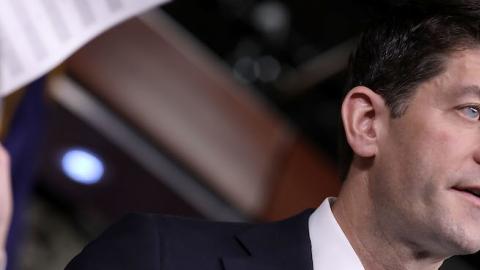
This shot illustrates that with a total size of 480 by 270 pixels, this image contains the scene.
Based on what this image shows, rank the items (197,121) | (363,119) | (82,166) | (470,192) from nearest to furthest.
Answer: (470,192) → (363,119) → (82,166) → (197,121)

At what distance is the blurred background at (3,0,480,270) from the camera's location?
11.6 ft

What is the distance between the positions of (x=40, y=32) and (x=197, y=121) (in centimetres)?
224

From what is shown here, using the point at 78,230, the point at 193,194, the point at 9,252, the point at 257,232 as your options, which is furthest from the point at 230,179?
the point at 257,232

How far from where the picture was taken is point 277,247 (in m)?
1.53

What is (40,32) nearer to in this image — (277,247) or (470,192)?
(277,247)

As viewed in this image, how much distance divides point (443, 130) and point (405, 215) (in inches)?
4.8

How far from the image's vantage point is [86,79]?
3.51 meters

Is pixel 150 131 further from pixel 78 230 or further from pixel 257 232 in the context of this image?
pixel 257 232

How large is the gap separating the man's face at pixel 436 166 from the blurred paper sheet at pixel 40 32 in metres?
0.43

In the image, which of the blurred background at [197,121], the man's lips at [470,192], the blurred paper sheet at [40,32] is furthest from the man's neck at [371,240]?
the blurred background at [197,121]

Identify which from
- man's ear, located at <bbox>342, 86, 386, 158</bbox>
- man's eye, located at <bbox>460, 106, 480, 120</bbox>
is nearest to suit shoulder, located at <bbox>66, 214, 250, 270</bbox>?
man's ear, located at <bbox>342, 86, 386, 158</bbox>

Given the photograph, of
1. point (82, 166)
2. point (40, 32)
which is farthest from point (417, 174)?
point (82, 166)

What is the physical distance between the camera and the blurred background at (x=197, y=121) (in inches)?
139

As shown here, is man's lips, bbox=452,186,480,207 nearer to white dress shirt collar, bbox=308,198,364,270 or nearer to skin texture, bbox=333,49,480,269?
skin texture, bbox=333,49,480,269
